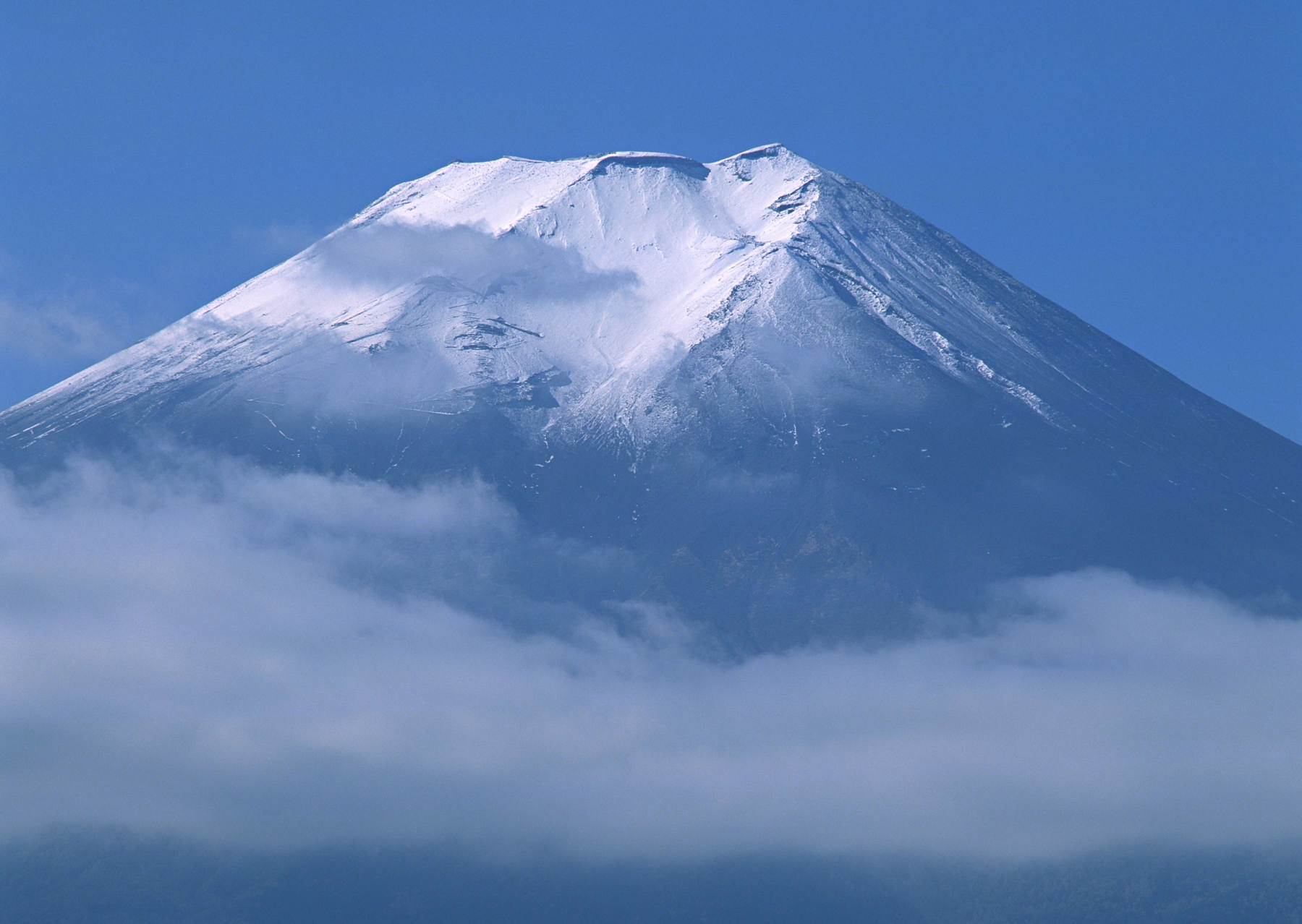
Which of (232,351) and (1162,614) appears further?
(232,351)

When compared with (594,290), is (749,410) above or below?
below

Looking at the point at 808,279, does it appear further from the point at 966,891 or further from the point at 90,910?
the point at 90,910

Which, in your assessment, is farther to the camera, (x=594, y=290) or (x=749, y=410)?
(x=594, y=290)

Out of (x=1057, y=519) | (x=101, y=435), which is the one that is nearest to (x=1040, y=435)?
(x=1057, y=519)

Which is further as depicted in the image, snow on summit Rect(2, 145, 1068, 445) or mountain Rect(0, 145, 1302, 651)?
snow on summit Rect(2, 145, 1068, 445)

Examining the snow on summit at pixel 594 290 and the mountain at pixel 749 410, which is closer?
the mountain at pixel 749 410

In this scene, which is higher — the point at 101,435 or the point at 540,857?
the point at 101,435

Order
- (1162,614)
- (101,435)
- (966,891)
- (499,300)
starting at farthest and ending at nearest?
(499,300)
(101,435)
(1162,614)
(966,891)

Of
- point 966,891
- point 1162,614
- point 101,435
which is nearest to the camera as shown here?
point 966,891
